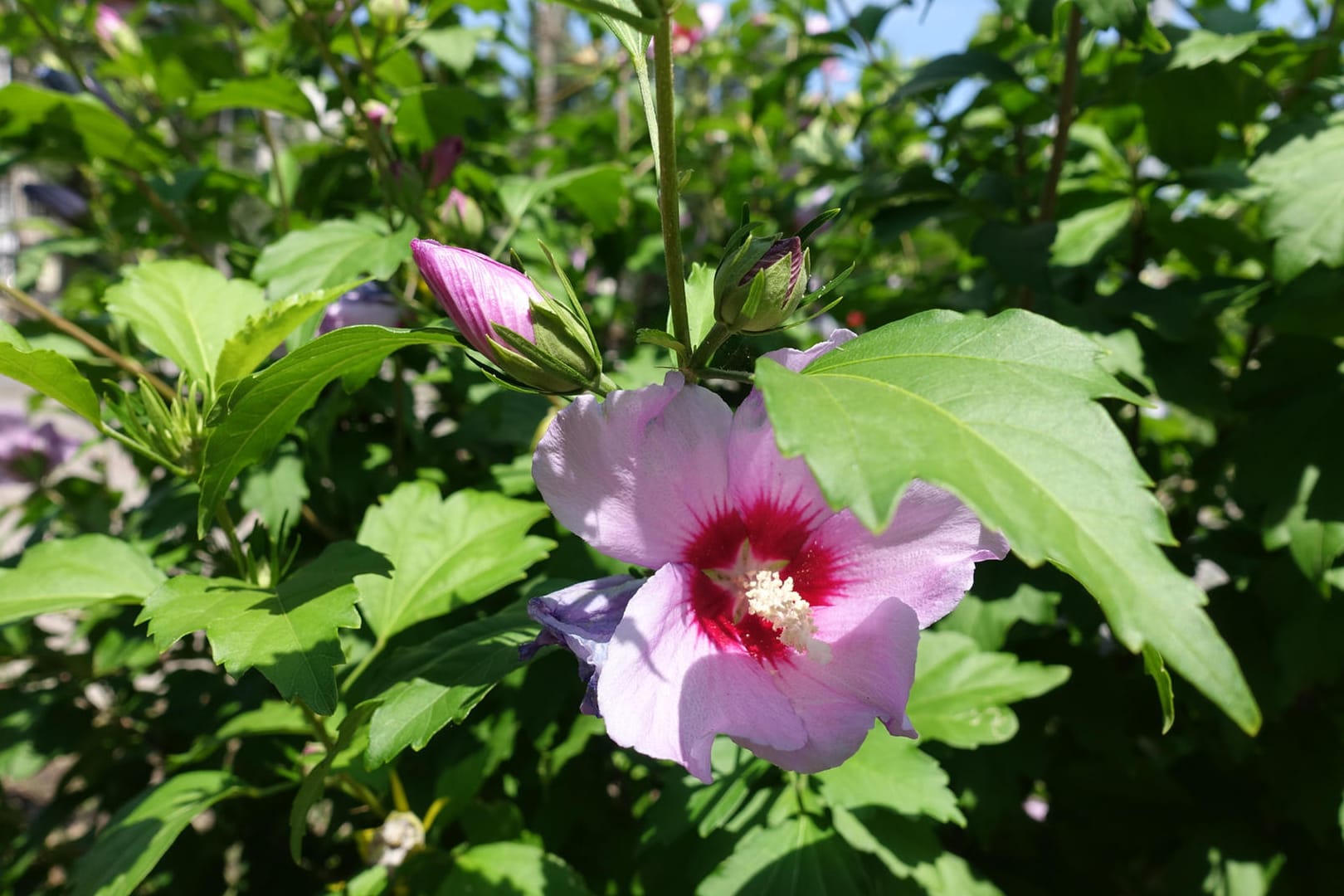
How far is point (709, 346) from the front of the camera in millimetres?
829

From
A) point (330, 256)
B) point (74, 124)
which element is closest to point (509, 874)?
point (330, 256)

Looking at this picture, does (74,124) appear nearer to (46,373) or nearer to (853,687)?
(46,373)

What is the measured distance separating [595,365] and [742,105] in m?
2.73

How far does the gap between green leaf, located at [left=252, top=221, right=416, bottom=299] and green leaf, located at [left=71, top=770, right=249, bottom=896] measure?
0.73 meters

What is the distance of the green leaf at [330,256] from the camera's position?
1.34m

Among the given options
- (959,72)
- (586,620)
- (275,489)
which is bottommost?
(275,489)

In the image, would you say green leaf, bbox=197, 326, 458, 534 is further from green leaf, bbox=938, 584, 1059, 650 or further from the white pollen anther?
green leaf, bbox=938, 584, 1059, 650

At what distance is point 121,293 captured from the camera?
1212 mm

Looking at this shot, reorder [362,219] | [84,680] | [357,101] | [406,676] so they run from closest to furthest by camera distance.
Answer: [406,676], [357,101], [362,219], [84,680]

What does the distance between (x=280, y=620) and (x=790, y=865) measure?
76cm

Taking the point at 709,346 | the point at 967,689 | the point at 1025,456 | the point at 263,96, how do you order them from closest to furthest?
the point at 1025,456
the point at 709,346
the point at 967,689
the point at 263,96

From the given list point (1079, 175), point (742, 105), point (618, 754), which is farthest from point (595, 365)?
point (742, 105)

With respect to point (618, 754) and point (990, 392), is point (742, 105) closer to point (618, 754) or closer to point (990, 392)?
point (618, 754)

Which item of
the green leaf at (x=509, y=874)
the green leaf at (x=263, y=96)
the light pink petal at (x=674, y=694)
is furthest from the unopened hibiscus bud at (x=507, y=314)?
the green leaf at (x=263, y=96)
